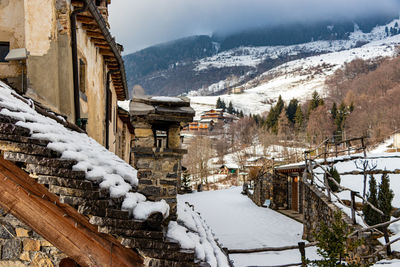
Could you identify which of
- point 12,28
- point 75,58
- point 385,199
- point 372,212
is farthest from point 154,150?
point 385,199

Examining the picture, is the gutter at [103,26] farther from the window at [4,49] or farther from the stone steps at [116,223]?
the stone steps at [116,223]

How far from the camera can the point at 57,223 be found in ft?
10.1

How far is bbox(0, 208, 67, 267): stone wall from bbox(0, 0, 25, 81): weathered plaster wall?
11.5 feet

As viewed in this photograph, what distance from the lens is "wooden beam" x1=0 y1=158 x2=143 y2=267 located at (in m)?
3.01

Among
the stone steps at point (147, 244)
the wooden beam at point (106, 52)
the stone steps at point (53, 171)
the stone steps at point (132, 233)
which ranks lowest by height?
the stone steps at point (147, 244)

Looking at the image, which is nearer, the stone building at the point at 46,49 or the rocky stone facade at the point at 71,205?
the rocky stone facade at the point at 71,205

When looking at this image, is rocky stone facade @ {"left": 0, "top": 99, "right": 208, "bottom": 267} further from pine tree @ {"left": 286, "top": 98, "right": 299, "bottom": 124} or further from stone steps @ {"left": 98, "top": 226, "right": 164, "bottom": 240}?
pine tree @ {"left": 286, "top": 98, "right": 299, "bottom": 124}

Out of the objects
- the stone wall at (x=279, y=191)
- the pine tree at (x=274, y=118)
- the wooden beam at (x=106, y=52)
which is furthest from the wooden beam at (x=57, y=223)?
the pine tree at (x=274, y=118)

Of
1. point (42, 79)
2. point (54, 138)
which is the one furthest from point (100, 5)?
point (54, 138)

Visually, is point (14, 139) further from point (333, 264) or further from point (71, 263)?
point (333, 264)

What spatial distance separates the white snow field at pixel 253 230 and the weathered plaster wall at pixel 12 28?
484 centimetres

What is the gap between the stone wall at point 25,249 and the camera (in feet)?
10.5

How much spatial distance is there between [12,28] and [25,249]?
4.33m

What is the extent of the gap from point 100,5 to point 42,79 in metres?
5.66
